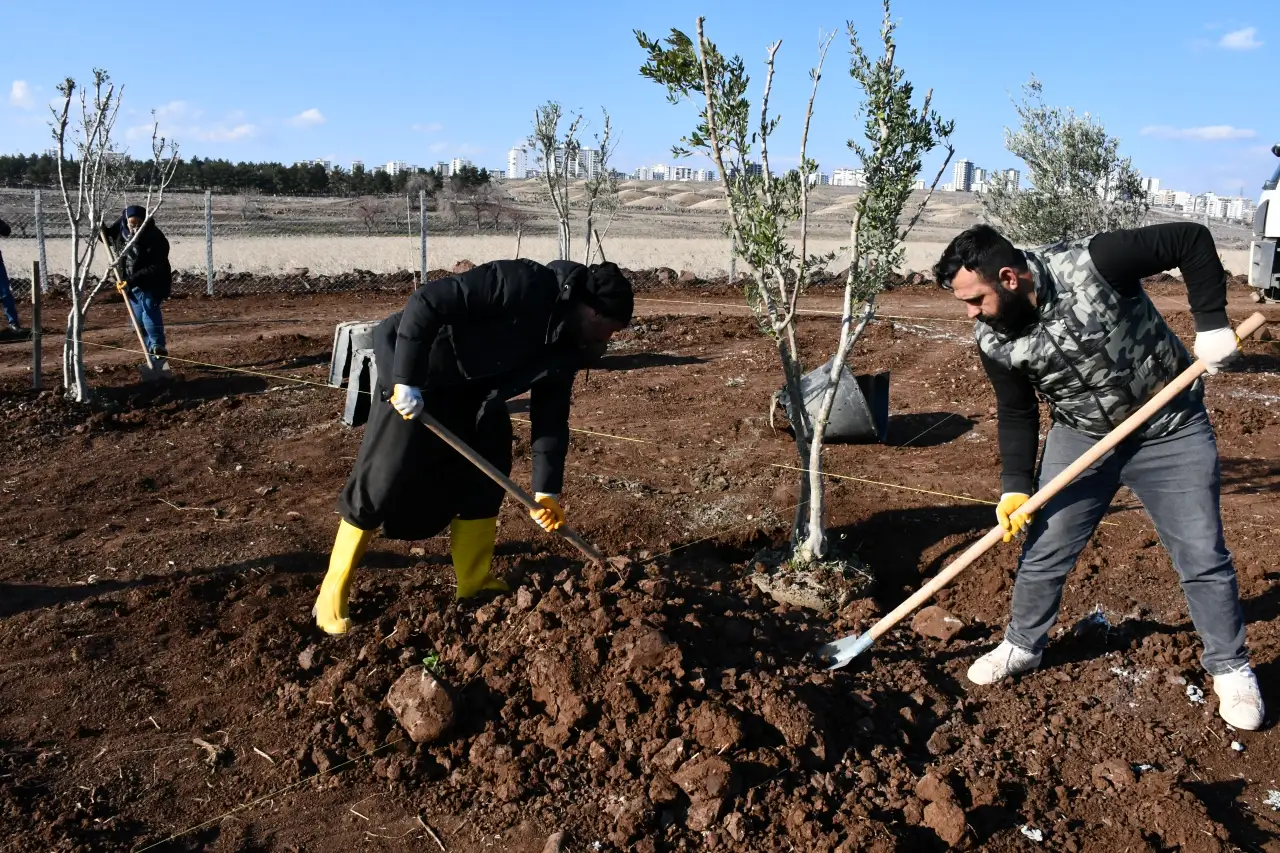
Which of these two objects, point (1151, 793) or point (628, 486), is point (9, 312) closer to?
point (628, 486)

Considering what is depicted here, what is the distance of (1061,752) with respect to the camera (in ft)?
11.2

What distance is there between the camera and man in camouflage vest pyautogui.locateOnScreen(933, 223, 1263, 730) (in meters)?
3.09

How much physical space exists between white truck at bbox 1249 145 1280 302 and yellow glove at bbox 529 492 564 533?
10.6m


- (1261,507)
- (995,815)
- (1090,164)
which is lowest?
(995,815)

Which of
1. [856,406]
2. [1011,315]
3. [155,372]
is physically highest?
[1011,315]

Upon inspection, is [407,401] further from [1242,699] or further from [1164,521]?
[1242,699]

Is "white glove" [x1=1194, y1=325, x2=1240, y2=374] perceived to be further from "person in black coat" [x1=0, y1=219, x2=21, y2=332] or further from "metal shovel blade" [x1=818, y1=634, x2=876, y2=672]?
"person in black coat" [x1=0, y1=219, x2=21, y2=332]

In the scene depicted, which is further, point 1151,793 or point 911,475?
point 911,475

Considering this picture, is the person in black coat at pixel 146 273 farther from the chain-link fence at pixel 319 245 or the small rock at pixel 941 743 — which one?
the small rock at pixel 941 743

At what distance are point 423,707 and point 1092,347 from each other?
2.43 meters

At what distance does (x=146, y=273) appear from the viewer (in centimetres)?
882

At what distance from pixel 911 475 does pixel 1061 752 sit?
315 cm

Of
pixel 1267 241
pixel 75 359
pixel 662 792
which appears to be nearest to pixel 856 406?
pixel 662 792

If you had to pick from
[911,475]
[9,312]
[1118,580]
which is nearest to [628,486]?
[911,475]
